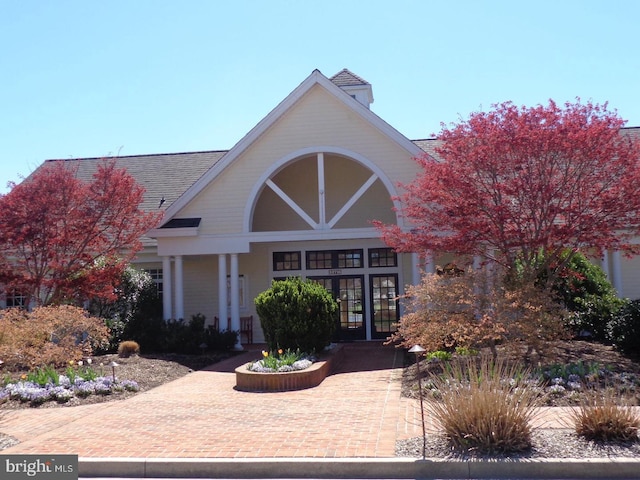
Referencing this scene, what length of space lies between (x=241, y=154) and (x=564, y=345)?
1012 centimetres

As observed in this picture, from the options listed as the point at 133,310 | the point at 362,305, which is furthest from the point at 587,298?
the point at 133,310

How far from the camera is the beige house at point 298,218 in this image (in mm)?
17891

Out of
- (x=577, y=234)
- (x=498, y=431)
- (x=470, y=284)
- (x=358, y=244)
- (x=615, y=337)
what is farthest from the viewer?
(x=358, y=244)

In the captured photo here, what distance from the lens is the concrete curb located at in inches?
251

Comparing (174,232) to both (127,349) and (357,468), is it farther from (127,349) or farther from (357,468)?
(357,468)

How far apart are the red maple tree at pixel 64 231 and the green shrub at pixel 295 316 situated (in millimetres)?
5025

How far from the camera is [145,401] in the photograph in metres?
11.0

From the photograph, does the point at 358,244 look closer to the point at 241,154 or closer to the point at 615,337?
the point at 241,154

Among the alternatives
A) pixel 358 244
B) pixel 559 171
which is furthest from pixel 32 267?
pixel 559 171

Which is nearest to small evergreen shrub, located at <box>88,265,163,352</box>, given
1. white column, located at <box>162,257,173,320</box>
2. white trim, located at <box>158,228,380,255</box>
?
white column, located at <box>162,257,173,320</box>

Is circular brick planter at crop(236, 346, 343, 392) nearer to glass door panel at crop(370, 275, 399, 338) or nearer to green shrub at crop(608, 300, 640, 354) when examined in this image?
green shrub at crop(608, 300, 640, 354)

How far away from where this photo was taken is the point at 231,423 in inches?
347

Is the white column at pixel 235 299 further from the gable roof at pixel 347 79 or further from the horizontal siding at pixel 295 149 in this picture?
the gable roof at pixel 347 79

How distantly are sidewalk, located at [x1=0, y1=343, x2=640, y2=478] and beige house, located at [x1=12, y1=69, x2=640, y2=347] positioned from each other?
21.6ft
